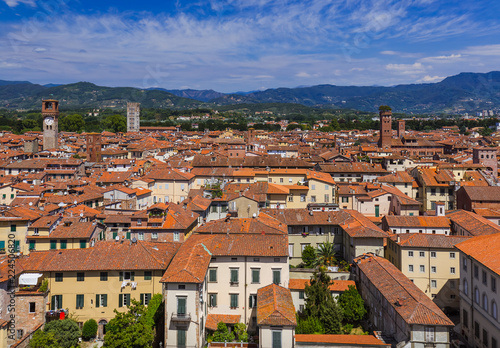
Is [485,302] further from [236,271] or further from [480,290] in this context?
[236,271]

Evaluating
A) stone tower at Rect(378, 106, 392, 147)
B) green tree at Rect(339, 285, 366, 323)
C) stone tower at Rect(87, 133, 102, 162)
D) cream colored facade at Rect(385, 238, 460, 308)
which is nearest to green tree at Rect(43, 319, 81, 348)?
green tree at Rect(339, 285, 366, 323)

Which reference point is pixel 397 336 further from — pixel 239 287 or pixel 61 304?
pixel 61 304

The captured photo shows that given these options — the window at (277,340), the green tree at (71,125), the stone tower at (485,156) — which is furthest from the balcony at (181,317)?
the green tree at (71,125)

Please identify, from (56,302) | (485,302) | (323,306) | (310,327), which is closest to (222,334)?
(310,327)

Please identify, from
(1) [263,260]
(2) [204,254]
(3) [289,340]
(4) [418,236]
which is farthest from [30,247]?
(4) [418,236]

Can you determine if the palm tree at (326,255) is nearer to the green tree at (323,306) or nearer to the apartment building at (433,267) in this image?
the apartment building at (433,267)
